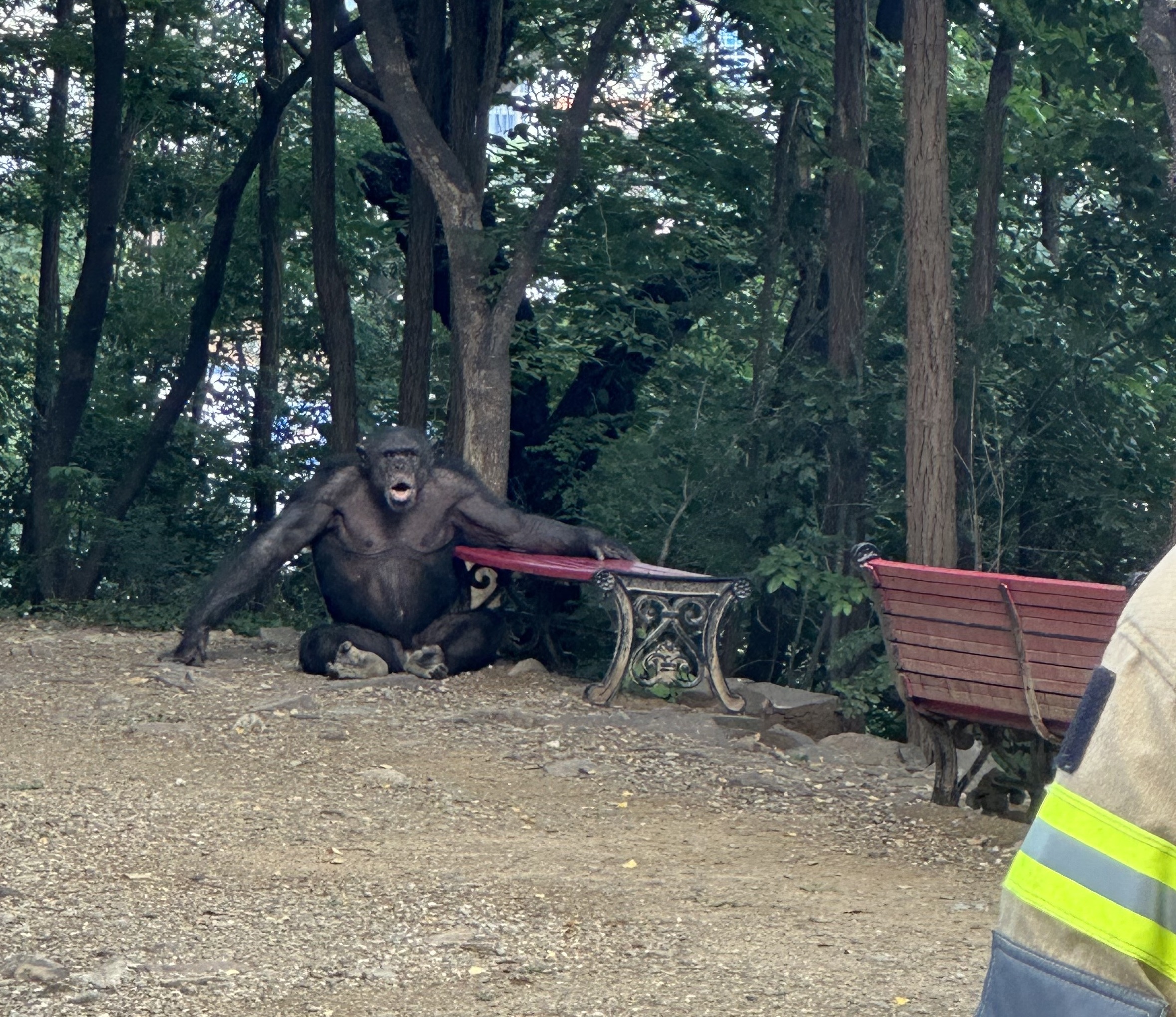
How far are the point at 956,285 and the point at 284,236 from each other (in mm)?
7479

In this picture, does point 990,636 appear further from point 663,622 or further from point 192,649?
point 192,649

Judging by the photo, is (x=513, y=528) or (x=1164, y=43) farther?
(x=513, y=528)

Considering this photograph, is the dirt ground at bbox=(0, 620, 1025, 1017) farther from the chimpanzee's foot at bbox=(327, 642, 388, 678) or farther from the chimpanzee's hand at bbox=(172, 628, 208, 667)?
the chimpanzee's hand at bbox=(172, 628, 208, 667)

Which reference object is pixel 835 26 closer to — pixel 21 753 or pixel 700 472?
pixel 700 472

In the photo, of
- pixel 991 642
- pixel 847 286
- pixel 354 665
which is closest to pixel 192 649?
pixel 354 665

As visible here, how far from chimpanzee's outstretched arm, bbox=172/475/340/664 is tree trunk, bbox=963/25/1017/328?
4359mm

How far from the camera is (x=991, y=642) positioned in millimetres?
5891

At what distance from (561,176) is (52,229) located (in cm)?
790

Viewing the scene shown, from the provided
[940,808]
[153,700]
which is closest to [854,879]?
[940,808]

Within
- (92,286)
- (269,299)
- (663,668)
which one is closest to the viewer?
(663,668)

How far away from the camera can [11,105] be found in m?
16.2

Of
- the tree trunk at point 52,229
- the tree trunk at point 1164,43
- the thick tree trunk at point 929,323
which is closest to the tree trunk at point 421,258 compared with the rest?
the tree trunk at point 52,229

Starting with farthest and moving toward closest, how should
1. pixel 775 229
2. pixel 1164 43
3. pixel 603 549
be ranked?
pixel 775 229
pixel 603 549
pixel 1164 43

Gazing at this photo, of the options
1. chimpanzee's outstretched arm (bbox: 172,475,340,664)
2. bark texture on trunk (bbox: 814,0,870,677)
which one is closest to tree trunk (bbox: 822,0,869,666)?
bark texture on trunk (bbox: 814,0,870,677)
